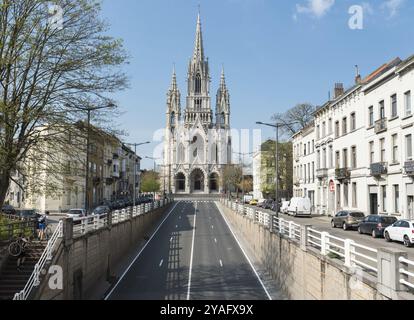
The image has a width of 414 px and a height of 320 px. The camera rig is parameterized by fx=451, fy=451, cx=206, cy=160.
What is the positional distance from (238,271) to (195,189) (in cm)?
10552

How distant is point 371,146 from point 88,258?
26912 millimetres

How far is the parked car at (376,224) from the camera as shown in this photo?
2685 centimetres

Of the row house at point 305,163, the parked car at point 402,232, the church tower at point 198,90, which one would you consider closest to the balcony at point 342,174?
the row house at point 305,163

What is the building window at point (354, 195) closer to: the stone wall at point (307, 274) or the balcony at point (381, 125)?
the balcony at point (381, 125)

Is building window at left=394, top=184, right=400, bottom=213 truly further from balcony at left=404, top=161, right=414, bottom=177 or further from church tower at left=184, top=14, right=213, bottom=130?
church tower at left=184, top=14, right=213, bottom=130

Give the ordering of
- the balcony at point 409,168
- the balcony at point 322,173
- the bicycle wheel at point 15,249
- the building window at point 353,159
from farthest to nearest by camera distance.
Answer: the balcony at point 322,173
the building window at point 353,159
the balcony at point 409,168
the bicycle wheel at point 15,249

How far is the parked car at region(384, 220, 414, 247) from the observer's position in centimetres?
2239

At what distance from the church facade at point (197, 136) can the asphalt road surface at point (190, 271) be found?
80713 mm

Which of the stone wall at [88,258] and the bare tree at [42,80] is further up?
the bare tree at [42,80]

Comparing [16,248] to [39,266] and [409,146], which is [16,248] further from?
[409,146]

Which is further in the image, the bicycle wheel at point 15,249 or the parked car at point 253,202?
the parked car at point 253,202

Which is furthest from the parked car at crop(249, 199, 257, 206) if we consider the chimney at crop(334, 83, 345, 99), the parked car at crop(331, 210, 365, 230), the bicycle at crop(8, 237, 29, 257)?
the bicycle at crop(8, 237, 29, 257)
